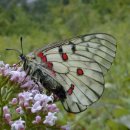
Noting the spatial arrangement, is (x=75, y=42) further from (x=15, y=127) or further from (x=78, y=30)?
(x=78, y=30)

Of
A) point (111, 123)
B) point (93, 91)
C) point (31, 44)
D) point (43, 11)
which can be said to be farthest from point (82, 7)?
point (93, 91)

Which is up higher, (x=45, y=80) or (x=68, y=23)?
(x=45, y=80)

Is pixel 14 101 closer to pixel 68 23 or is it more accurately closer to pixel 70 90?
pixel 70 90

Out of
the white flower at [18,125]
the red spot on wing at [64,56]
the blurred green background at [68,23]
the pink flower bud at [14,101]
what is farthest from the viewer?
the blurred green background at [68,23]

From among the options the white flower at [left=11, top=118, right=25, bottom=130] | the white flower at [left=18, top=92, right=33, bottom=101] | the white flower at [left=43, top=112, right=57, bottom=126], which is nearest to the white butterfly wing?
the white flower at [left=18, top=92, right=33, bottom=101]

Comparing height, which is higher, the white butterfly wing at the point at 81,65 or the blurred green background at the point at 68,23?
the white butterfly wing at the point at 81,65

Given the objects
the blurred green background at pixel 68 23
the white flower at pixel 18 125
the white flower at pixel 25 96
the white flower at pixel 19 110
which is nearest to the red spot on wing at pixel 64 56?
the white flower at pixel 25 96

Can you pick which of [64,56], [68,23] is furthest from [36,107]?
[68,23]

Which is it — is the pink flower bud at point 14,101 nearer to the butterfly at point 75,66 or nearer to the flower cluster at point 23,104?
the flower cluster at point 23,104
